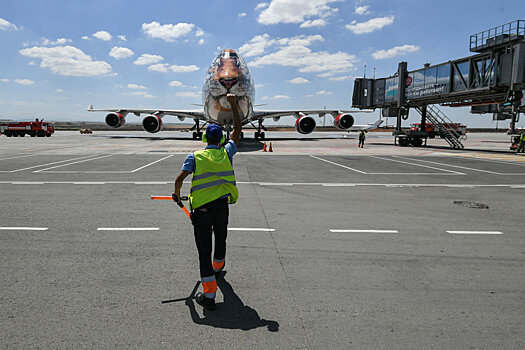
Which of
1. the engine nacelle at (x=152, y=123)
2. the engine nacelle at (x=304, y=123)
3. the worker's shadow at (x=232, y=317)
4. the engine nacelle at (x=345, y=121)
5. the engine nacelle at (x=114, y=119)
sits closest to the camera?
the worker's shadow at (x=232, y=317)

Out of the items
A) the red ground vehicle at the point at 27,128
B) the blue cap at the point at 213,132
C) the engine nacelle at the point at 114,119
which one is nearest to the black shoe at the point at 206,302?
the blue cap at the point at 213,132

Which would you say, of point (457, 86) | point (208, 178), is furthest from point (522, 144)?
point (208, 178)

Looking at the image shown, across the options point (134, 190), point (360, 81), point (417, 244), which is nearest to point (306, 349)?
point (417, 244)

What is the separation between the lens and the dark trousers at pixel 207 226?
3756 millimetres

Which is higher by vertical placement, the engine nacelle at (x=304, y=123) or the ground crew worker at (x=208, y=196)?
the engine nacelle at (x=304, y=123)

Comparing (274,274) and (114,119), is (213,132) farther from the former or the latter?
(114,119)

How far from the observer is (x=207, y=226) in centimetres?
385

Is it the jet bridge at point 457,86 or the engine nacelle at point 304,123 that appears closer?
the jet bridge at point 457,86

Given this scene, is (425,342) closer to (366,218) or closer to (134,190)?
(366,218)

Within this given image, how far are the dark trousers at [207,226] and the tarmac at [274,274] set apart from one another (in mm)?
466

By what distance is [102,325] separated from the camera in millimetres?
3275

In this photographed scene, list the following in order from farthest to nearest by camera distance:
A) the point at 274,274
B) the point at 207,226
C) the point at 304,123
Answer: the point at 304,123
the point at 274,274
the point at 207,226

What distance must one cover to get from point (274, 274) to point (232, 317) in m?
1.08

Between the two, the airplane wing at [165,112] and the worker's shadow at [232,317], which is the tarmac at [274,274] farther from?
the airplane wing at [165,112]
